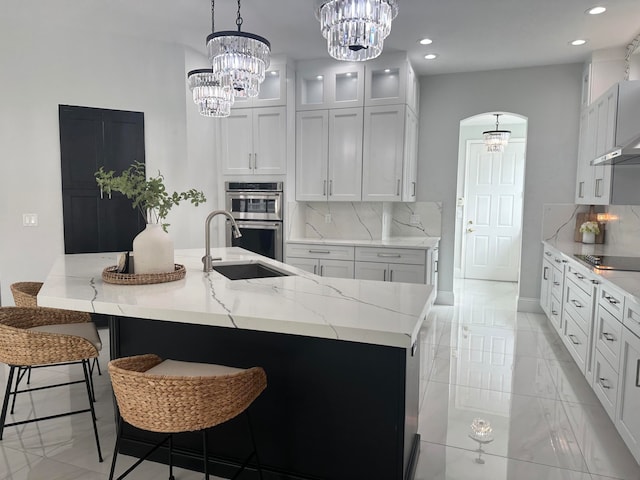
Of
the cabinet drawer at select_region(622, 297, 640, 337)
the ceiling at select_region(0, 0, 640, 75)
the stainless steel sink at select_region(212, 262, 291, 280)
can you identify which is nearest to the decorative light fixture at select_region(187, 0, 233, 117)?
the ceiling at select_region(0, 0, 640, 75)

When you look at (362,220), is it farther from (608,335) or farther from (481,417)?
Result: (608,335)

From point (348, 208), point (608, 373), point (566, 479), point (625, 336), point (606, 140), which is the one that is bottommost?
point (566, 479)

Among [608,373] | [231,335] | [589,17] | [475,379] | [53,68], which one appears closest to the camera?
[231,335]

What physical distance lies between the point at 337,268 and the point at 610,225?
2.89 meters

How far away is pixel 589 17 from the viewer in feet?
12.4

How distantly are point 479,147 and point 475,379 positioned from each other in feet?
17.1

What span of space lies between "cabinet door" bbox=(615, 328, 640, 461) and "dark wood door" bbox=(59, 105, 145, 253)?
14.2ft

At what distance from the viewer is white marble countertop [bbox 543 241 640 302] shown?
2550mm

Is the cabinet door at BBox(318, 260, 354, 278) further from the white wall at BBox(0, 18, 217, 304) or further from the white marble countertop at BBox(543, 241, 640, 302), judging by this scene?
the white marble countertop at BBox(543, 241, 640, 302)

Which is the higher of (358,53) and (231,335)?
(358,53)

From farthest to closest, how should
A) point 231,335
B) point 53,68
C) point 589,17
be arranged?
1. point 53,68
2. point 589,17
3. point 231,335

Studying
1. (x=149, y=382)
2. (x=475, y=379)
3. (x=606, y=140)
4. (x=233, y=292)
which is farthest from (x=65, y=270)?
(x=606, y=140)

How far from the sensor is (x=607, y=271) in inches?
121

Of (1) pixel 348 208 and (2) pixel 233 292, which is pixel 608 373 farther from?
(1) pixel 348 208
